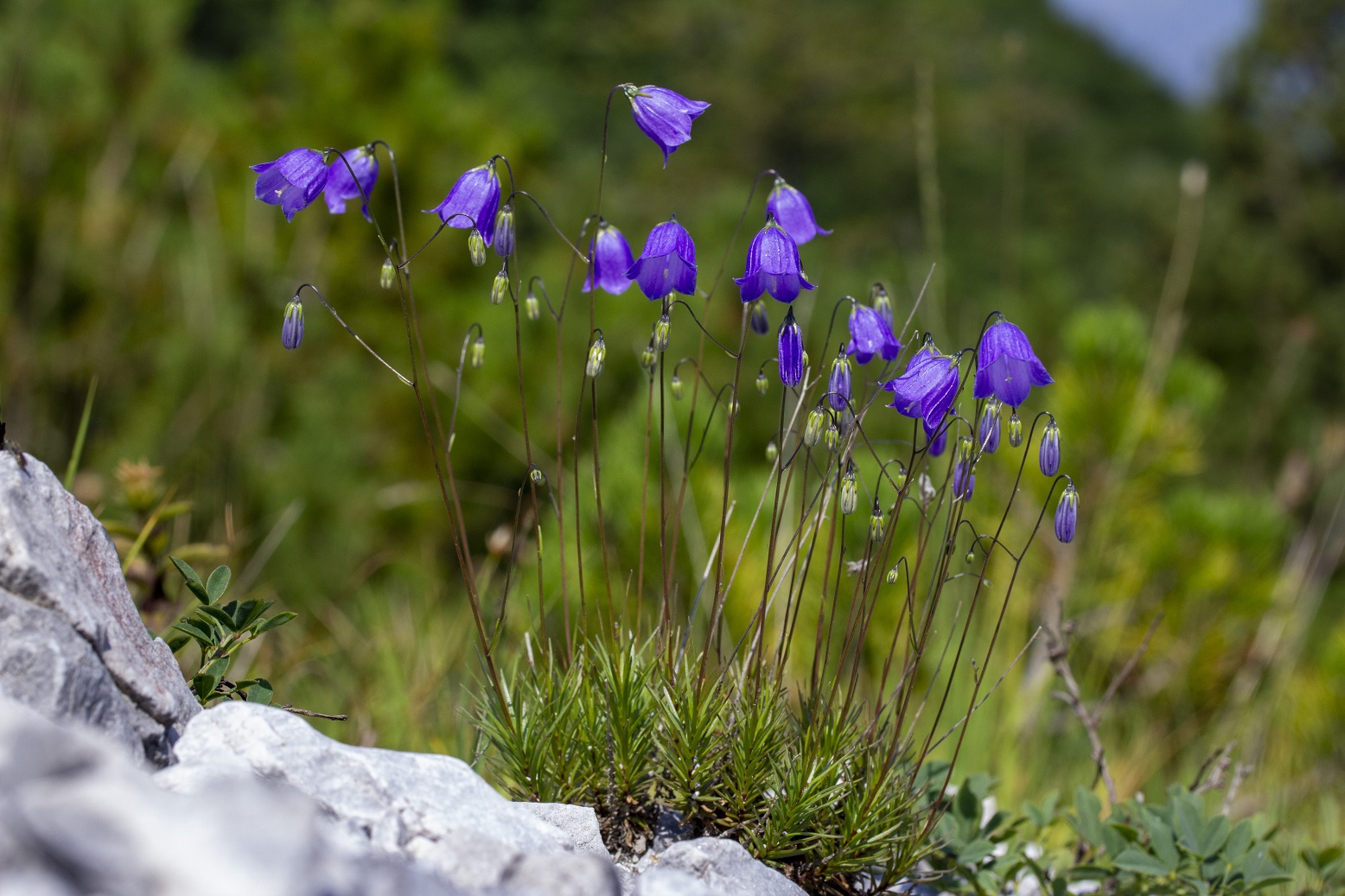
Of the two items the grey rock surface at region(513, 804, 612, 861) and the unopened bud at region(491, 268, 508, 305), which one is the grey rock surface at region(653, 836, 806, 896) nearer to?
the grey rock surface at region(513, 804, 612, 861)

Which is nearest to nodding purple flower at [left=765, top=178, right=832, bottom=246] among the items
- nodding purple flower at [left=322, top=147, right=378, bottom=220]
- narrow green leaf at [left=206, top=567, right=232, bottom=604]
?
nodding purple flower at [left=322, top=147, right=378, bottom=220]

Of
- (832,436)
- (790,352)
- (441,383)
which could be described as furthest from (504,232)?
(441,383)

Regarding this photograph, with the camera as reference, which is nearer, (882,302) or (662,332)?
(662,332)

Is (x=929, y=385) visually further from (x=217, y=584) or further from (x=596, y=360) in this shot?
(x=217, y=584)

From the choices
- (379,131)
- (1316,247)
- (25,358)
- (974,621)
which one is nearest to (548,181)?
(379,131)

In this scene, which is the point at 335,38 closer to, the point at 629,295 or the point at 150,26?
the point at 150,26

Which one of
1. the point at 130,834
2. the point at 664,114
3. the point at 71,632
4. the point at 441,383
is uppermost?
the point at 664,114

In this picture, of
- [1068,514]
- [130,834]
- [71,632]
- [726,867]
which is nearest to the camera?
[130,834]
